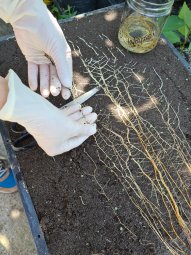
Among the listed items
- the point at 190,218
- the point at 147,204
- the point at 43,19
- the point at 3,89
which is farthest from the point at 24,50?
the point at 190,218

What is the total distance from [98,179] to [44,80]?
0.50 m

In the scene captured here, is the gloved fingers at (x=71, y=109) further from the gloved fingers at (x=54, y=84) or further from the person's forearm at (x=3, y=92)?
the person's forearm at (x=3, y=92)

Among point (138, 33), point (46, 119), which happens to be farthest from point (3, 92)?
point (138, 33)

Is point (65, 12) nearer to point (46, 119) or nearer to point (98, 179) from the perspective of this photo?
point (46, 119)

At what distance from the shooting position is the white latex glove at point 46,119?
119cm

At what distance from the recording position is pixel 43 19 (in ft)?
4.88

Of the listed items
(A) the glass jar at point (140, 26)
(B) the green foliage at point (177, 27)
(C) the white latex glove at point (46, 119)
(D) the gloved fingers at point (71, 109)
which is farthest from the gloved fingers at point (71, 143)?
(B) the green foliage at point (177, 27)

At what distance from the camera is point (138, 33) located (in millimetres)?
1698

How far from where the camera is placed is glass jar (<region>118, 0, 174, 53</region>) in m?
1.63

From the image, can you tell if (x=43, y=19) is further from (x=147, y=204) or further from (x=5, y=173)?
(x=147, y=204)

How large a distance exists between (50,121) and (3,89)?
0.20 m

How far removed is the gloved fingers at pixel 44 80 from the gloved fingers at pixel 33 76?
0.02 m

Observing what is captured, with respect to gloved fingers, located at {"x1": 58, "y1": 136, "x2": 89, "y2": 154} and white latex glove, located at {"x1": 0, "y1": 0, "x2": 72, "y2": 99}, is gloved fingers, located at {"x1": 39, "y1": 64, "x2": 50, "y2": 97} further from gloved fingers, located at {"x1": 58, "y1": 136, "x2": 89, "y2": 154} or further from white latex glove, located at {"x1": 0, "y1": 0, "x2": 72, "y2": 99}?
gloved fingers, located at {"x1": 58, "y1": 136, "x2": 89, "y2": 154}

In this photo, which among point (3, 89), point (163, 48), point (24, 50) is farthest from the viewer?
point (163, 48)
